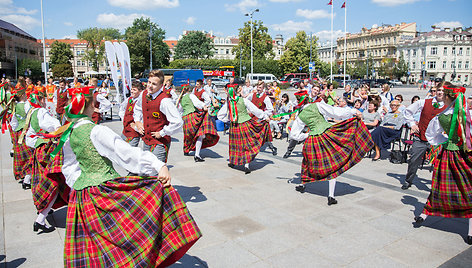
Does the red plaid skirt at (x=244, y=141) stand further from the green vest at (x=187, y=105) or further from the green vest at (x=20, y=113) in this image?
the green vest at (x=20, y=113)

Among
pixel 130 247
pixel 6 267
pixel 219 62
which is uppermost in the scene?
pixel 219 62

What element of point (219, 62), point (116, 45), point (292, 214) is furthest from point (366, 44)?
point (292, 214)

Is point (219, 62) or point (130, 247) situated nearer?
point (130, 247)

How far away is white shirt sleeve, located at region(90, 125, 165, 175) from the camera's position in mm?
2643

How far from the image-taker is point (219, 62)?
228ft

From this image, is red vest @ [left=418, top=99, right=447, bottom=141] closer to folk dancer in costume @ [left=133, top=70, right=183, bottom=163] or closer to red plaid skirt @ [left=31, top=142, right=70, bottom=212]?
folk dancer in costume @ [left=133, top=70, right=183, bottom=163]

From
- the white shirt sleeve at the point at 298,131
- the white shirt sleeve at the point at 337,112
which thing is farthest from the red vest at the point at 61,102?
the white shirt sleeve at the point at 337,112

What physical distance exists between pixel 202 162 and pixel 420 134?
441cm

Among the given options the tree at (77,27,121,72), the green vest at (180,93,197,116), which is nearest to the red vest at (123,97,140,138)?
the green vest at (180,93,197,116)

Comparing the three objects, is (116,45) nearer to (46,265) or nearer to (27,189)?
(27,189)

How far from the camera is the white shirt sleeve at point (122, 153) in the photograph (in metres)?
2.64

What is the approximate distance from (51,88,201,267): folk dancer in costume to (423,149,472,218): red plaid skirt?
122 inches

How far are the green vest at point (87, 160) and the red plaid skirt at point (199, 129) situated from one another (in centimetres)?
542

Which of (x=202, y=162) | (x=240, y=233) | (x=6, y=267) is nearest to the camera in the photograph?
(x=6, y=267)
